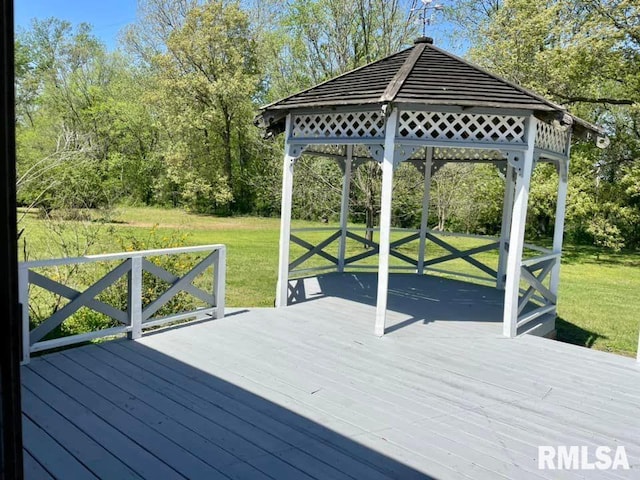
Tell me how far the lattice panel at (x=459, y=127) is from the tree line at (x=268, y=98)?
3.00m

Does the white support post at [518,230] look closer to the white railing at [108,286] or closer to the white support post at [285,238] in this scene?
the white support post at [285,238]

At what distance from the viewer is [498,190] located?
17.4 metres

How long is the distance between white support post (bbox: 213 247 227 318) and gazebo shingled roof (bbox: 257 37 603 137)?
82.7 inches

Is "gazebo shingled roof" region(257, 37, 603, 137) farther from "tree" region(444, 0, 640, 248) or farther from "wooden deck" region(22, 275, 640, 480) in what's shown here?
"tree" region(444, 0, 640, 248)

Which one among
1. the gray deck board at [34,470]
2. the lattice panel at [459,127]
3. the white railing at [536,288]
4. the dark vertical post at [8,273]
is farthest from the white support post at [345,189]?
the dark vertical post at [8,273]

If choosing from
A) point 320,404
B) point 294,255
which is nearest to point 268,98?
point 294,255

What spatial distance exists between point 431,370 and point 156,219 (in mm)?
20302

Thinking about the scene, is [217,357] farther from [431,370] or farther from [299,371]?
[431,370]

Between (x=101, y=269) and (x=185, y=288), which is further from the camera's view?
(x=101, y=269)

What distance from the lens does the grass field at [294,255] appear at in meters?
8.13

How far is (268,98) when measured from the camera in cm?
2336

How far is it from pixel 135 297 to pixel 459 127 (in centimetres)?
404

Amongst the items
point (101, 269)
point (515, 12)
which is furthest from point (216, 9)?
point (101, 269)

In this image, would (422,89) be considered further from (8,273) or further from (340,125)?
(8,273)
